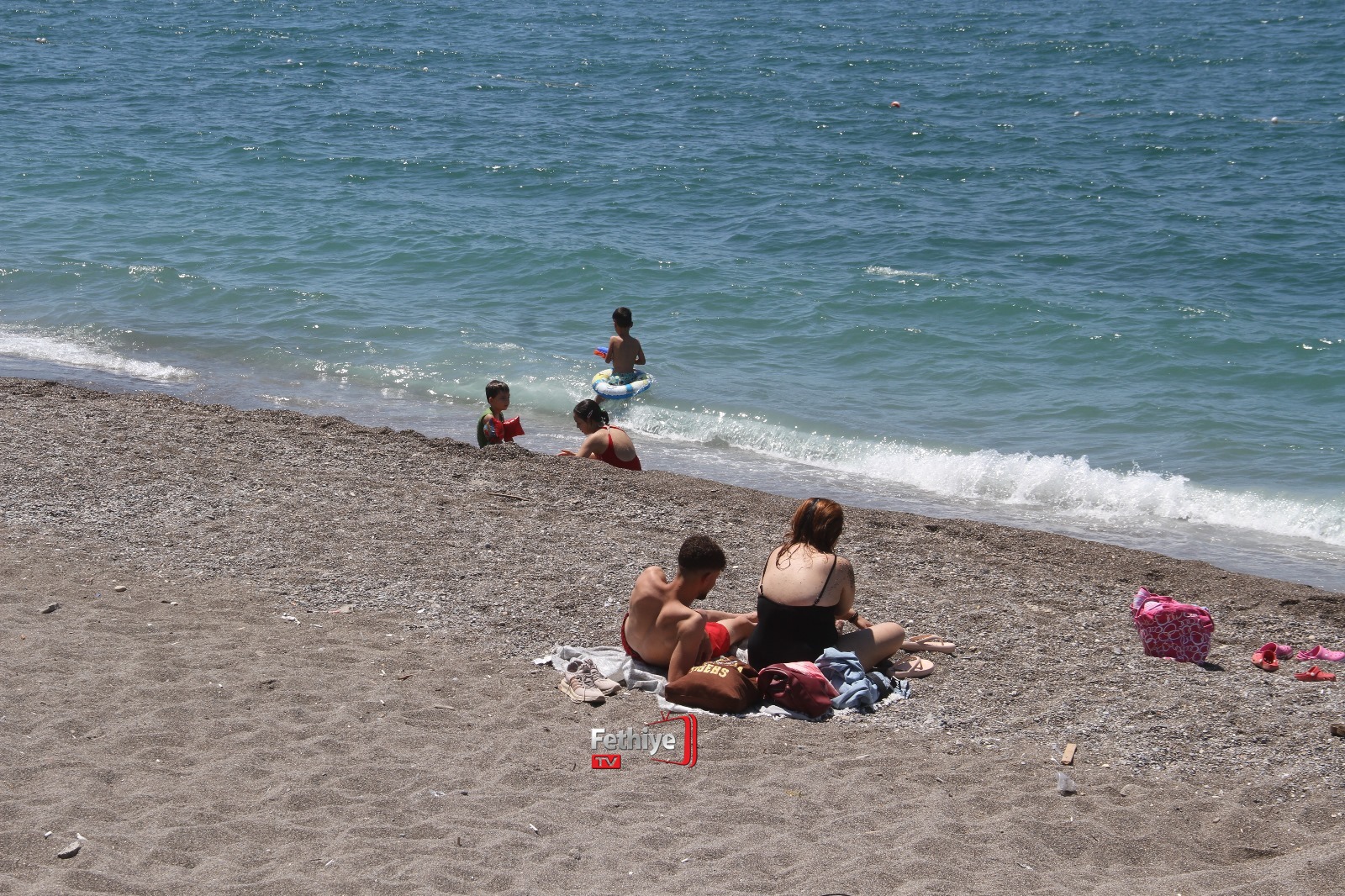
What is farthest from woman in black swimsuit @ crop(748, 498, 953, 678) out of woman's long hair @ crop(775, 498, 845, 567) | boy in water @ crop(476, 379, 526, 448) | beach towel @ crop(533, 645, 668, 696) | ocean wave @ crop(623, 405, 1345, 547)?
ocean wave @ crop(623, 405, 1345, 547)

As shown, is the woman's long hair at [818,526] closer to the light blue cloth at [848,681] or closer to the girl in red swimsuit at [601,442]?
the light blue cloth at [848,681]

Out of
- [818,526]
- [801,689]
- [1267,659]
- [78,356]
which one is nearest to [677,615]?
[801,689]

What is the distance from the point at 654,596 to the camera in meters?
5.93

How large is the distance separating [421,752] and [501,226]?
1462cm

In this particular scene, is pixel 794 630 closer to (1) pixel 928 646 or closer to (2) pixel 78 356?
(1) pixel 928 646

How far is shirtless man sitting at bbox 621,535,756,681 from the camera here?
229 inches

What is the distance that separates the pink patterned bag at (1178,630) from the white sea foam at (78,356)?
35.5 feet

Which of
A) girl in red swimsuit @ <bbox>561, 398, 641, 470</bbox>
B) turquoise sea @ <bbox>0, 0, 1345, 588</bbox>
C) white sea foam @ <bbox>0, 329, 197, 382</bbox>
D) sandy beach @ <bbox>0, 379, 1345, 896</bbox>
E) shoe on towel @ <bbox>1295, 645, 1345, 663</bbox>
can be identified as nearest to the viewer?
sandy beach @ <bbox>0, 379, 1345, 896</bbox>

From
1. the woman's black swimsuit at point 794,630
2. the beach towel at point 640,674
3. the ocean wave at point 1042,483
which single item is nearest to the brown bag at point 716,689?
the beach towel at point 640,674

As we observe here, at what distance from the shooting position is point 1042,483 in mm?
10727

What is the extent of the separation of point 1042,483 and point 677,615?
19.3ft

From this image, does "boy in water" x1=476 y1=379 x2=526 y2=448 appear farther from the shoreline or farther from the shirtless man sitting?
the shirtless man sitting

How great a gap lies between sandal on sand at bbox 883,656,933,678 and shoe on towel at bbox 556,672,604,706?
1.49 meters

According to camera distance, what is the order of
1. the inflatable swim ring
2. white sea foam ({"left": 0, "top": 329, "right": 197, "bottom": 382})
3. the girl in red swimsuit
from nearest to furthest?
the girl in red swimsuit → the inflatable swim ring → white sea foam ({"left": 0, "top": 329, "right": 197, "bottom": 382})
